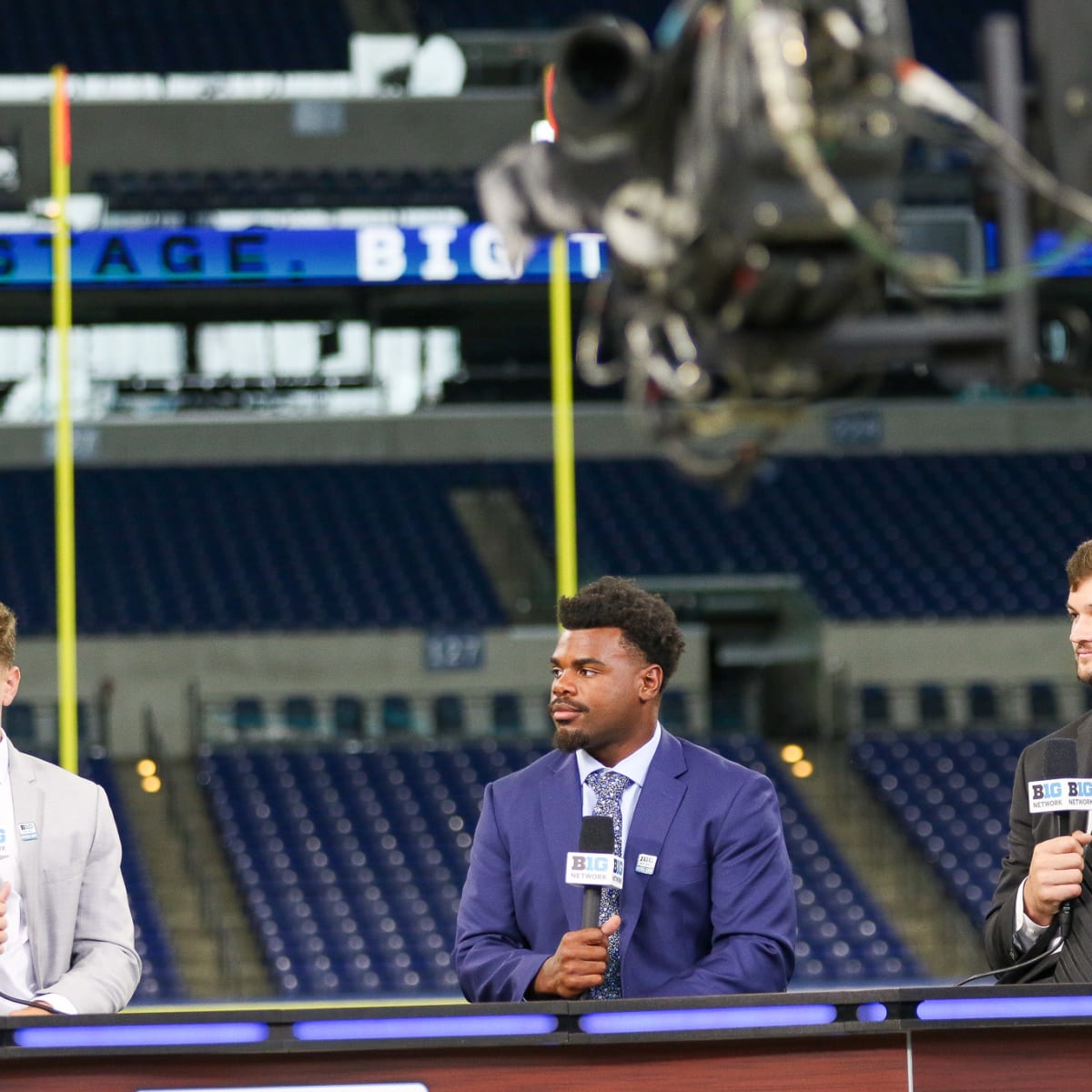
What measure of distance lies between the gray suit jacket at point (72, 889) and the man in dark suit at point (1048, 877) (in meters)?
1.65

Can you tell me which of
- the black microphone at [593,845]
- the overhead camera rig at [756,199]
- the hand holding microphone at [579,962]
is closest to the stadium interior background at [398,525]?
the hand holding microphone at [579,962]

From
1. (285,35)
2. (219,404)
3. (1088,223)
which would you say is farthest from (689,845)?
(285,35)

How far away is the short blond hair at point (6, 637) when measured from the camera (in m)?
3.45

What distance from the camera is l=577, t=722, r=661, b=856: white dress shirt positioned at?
3.65m

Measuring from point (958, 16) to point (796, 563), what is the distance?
677cm

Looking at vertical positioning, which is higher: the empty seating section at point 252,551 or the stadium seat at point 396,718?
the empty seating section at point 252,551

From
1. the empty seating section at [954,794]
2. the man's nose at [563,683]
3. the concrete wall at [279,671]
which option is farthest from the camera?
the concrete wall at [279,671]

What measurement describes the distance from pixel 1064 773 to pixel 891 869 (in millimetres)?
9951

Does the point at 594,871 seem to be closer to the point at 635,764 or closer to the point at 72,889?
the point at 635,764

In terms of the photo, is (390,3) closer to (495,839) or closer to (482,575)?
(482,575)

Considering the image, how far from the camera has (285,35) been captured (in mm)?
18453

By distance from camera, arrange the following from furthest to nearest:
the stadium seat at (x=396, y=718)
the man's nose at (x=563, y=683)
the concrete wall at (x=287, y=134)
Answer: the concrete wall at (x=287, y=134) → the stadium seat at (x=396, y=718) → the man's nose at (x=563, y=683)

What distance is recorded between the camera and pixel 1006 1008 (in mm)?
3070

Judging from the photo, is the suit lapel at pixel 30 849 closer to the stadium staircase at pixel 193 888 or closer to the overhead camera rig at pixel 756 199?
the overhead camera rig at pixel 756 199
